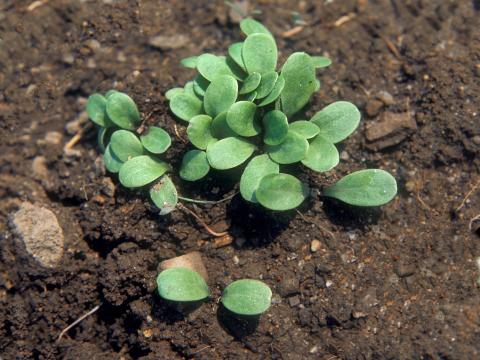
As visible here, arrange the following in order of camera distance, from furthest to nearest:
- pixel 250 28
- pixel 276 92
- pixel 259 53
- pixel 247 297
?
pixel 250 28, pixel 259 53, pixel 276 92, pixel 247 297

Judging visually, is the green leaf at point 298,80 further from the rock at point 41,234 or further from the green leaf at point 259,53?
the rock at point 41,234

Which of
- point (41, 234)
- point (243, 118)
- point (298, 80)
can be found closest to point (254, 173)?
point (243, 118)

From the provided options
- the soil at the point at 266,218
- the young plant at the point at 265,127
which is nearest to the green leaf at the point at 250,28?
the young plant at the point at 265,127

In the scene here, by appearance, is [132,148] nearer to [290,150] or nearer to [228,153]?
[228,153]

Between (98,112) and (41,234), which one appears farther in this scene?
(98,112)

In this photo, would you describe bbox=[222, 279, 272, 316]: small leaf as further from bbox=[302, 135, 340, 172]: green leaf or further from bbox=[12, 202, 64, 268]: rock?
bbox=[12, 202, 64, 268]: rock

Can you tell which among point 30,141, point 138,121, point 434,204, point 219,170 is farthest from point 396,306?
point 30,141
